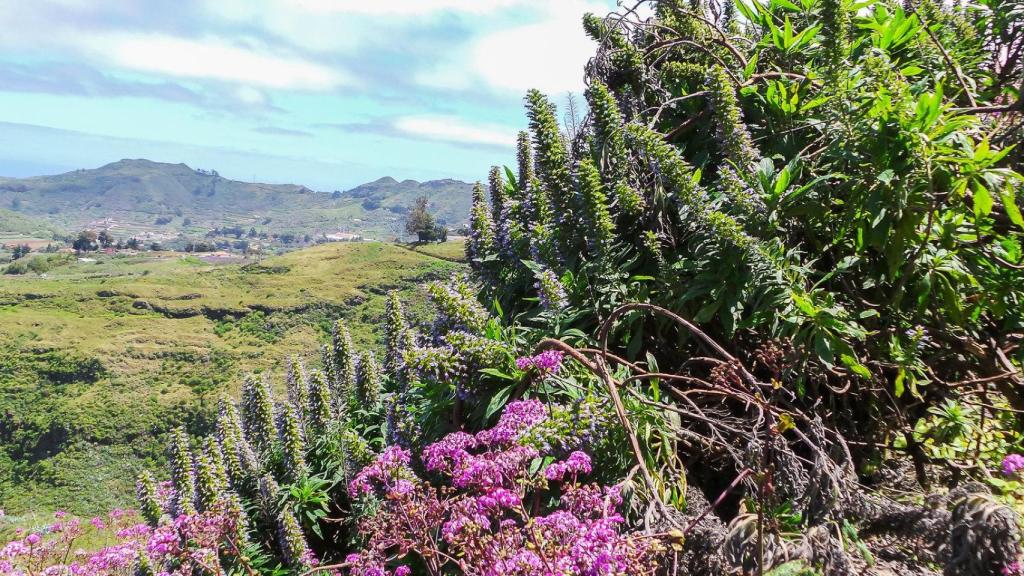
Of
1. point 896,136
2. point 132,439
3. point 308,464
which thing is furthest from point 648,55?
point 132,439

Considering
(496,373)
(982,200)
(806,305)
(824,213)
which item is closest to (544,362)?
(496,373)

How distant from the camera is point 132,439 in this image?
60.6m

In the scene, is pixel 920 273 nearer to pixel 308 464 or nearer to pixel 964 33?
pixel 964 33

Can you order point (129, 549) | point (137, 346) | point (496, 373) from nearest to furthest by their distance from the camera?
point (496, 373), point (129, 549), point (137, 346)

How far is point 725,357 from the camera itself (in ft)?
8.34

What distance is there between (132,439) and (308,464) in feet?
223

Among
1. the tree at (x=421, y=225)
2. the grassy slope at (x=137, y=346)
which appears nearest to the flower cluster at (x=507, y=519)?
the grassy slope at (x=137, y=346)

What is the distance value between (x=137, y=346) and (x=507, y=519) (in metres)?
88.7

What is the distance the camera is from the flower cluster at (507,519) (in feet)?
5.81

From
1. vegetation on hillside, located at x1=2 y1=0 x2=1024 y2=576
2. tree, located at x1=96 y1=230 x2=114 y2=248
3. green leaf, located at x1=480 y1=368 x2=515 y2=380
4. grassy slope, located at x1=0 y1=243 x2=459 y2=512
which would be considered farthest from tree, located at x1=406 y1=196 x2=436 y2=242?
tree, located at x1=96 y1=230 x2=114 y2=248

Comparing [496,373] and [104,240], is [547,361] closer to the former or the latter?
[496,373]

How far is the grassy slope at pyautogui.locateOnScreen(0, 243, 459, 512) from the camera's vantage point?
5772 cm

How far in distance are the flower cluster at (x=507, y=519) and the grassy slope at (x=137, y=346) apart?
47631 millimetres

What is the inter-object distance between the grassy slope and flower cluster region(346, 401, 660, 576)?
47.6 m
